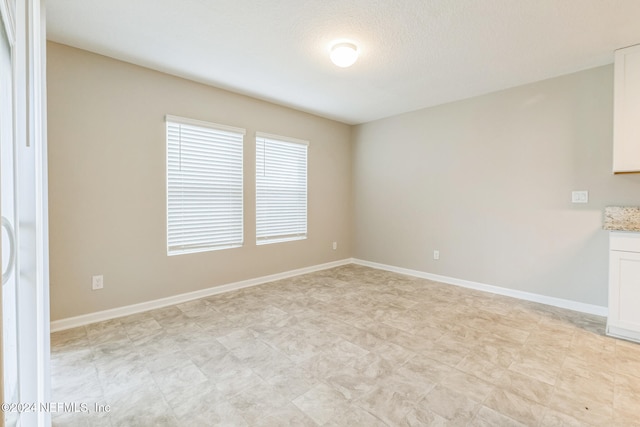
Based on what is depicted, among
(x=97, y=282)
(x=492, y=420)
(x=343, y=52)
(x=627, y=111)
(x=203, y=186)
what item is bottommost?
(x=492, y=420)

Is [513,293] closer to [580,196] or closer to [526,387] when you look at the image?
[580,196]

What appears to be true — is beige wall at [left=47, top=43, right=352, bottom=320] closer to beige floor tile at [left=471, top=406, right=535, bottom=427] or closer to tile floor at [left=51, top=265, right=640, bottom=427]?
tile floor at [left=51, top=265, right=640, bottom=427]

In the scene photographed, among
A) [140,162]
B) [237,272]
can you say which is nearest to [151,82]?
[140,162]

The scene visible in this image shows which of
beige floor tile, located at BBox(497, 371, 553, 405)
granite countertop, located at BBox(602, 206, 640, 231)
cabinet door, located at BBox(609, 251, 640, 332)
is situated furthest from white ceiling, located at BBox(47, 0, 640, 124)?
beige floor tile, located at BBox(497, 371, 553, 405)

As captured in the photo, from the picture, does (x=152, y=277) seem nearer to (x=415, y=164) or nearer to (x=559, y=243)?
(x=415, y=164)

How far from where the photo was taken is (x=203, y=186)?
139 inches

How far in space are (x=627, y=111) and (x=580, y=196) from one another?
34.7 inches

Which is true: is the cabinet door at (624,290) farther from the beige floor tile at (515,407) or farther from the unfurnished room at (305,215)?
the beige floor tile at (515,407)

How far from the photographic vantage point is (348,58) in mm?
2594

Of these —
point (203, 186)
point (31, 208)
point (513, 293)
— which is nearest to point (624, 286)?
point (513, 293)

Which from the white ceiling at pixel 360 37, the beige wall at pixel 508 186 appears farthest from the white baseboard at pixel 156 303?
the white ceiling at pixel 360 37

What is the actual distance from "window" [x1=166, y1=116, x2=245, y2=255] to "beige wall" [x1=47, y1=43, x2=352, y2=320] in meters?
0.10

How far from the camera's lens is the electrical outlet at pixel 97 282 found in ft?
9.21

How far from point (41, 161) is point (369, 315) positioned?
281 cm
